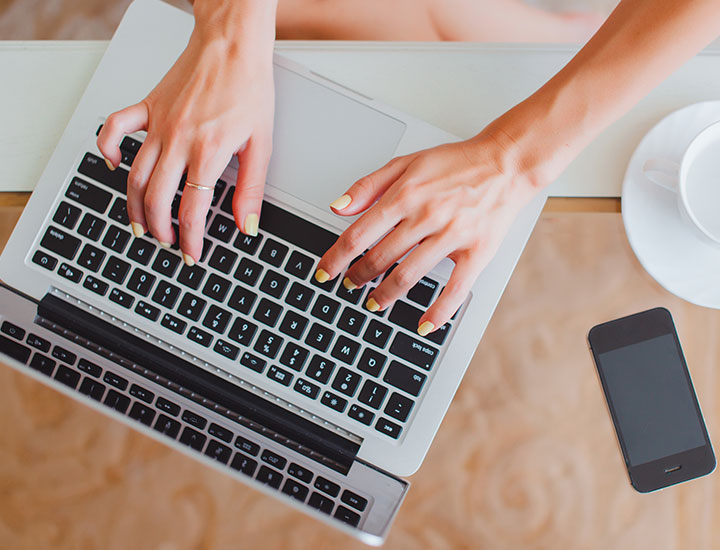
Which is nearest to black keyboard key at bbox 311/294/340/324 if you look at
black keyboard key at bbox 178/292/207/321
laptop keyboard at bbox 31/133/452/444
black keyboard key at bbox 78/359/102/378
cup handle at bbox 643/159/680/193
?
laptop keyboard at bbox 31/133/452/444

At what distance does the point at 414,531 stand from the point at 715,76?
546 millimetres

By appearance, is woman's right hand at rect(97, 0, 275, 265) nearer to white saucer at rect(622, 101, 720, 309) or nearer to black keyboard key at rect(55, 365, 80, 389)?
black keyboard key at rect(55, 365, 80, 389)

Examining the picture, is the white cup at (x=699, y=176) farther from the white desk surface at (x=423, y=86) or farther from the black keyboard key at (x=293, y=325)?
the black keyboard key at (x=293, y=325)

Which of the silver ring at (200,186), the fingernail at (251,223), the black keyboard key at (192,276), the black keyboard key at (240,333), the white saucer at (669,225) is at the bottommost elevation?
the black keyboard key at (240,333)

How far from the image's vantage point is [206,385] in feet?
1.75

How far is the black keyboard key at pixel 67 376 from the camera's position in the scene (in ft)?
1.78

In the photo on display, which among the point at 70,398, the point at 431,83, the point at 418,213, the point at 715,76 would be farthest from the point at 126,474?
the point at 715,76

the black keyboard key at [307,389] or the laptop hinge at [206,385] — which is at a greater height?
the black keyboard key at [307,389]

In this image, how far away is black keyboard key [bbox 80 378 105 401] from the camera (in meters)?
0.54

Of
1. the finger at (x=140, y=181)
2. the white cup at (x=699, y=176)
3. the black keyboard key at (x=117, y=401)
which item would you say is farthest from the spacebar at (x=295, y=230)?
the white cup at (x=699, y=176)

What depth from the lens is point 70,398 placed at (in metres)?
0.57

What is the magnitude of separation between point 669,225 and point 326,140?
1.12 ft

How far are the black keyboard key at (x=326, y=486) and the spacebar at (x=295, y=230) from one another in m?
0.21

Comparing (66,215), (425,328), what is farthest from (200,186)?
(425,328)
